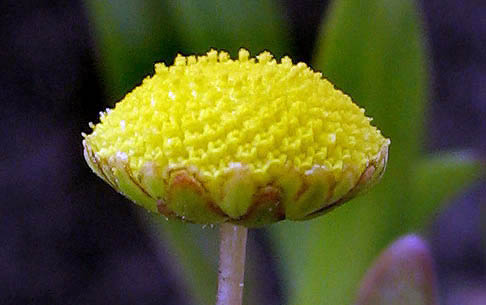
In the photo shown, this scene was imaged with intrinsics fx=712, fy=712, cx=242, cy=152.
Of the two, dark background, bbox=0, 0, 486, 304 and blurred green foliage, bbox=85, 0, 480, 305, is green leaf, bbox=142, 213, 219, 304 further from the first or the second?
dark background, bbox=0, 0, 486, 304

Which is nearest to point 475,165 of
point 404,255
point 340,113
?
point 404,255

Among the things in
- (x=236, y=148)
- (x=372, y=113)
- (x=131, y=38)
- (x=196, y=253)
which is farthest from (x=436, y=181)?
(x=236, y=148)

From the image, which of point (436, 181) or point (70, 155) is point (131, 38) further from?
point (436, 181)

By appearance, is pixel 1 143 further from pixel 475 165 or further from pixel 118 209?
pixel 475 165

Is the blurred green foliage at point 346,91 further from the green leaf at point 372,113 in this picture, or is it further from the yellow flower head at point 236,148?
the yellow flower head at point 236,148

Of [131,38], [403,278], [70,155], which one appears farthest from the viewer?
[70,155]

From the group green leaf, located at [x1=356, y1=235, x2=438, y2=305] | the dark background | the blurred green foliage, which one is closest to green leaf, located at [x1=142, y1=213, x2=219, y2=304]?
the blurred green foliage
